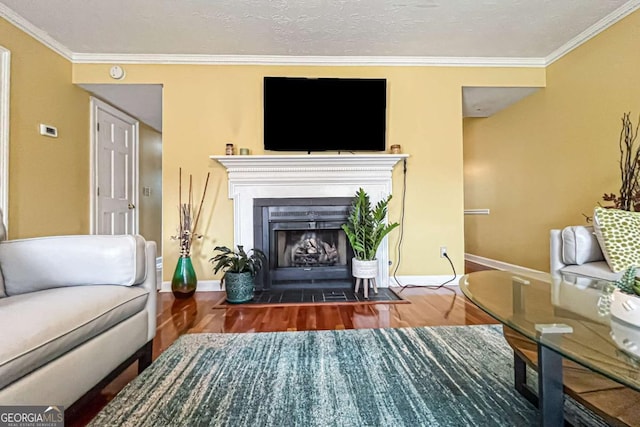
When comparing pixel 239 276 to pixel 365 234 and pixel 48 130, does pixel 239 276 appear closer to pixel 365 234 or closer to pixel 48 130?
pixel 365 234

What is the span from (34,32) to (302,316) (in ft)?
11.1

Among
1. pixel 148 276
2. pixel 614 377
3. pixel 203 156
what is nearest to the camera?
pixel 614 377

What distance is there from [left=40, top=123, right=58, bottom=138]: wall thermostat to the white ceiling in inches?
25.4

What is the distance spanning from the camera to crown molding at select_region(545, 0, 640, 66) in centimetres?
246

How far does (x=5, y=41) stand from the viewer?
2508 mm

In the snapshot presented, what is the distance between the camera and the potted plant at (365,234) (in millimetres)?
2822

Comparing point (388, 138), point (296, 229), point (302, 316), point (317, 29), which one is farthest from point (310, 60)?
point (302, 316)

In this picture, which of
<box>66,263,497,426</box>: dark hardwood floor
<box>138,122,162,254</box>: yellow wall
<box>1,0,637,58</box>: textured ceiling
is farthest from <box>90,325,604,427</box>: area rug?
<box>138,122,162,254</box>: yellow wall

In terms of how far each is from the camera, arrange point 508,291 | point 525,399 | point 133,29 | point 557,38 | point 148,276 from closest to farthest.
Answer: point 525,399 → point 508,291 → point 148,276 → point 133,29 → point 557,38

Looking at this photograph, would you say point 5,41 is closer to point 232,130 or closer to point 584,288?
point 232,130

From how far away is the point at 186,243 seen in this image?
2.99m

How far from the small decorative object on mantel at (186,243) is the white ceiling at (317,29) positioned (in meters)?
1.34

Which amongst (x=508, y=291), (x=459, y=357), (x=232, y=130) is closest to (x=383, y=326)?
(x=459, y=357)

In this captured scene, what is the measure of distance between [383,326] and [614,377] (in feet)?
4.88
